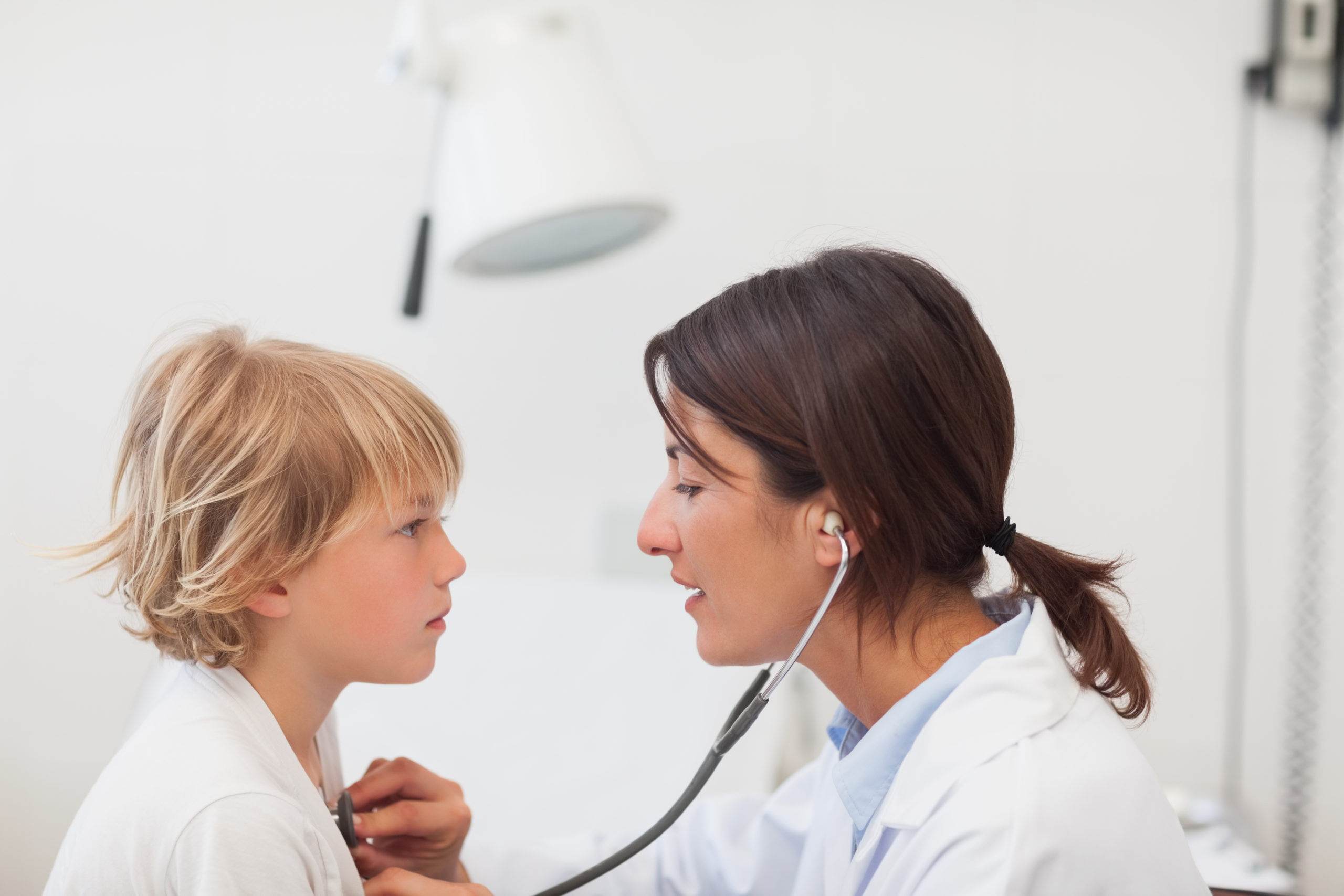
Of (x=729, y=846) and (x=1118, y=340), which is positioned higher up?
(x=1118, y=340)

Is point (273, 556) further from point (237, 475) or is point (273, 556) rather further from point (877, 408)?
point (877, 408)

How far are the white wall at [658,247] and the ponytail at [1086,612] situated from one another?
994 mm

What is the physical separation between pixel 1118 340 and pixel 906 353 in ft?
4.20

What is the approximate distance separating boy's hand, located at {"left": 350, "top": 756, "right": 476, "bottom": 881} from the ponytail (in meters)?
0.63

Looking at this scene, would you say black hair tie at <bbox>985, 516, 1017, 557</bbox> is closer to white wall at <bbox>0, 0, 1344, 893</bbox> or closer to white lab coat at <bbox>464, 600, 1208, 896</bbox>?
white lab coat at <bbox>464, 600, 1208, 896</bbox>

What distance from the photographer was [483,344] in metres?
1.92

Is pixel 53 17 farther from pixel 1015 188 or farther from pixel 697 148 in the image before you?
pixel 1015 188

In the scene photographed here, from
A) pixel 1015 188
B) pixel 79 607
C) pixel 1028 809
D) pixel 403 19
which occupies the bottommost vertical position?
pixel 79 607

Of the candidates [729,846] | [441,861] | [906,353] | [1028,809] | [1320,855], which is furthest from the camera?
[1320,855]

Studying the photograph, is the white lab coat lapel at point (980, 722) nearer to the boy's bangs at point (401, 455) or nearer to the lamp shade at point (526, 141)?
the boy's bangs at point (401, 455)

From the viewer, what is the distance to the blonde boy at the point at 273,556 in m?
0.83

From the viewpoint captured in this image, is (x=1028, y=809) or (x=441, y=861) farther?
(x=441, y=861)

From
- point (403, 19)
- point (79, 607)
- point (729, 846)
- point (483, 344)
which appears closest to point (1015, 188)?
point (483, 344)

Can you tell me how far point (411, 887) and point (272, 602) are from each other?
0.96ft
